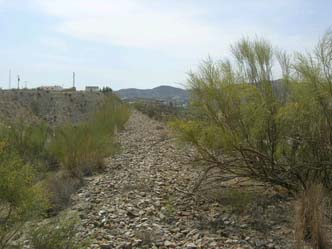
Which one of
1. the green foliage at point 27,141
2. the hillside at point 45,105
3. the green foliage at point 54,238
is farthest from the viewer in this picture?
the hillside at point 45,105

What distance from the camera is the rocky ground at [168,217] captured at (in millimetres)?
9461

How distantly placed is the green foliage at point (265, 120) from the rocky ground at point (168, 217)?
88cm

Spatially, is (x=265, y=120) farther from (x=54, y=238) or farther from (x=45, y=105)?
(x=45, y=105)

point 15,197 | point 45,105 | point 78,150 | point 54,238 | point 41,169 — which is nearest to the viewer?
point 15,197

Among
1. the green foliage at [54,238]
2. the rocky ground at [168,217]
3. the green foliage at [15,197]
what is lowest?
the rocky ground at [168,217]

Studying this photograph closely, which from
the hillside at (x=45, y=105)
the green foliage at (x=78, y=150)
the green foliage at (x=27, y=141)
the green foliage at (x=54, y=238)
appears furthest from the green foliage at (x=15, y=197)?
the hillside at (x=45, y=105)

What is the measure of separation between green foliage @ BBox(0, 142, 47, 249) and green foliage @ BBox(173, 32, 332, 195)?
5637 mm

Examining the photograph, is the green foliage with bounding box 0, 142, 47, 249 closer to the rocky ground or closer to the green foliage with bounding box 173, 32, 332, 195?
the rocky ground

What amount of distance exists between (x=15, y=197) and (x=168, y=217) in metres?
5.12

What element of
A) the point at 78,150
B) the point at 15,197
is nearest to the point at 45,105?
the point at 78,150

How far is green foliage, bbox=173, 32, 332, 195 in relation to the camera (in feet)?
35.3

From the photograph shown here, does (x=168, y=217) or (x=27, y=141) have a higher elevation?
(x=27, y=141)

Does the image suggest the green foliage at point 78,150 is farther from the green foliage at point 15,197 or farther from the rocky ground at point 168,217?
the green foliage at point 15,197

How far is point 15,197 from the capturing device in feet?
21.3
